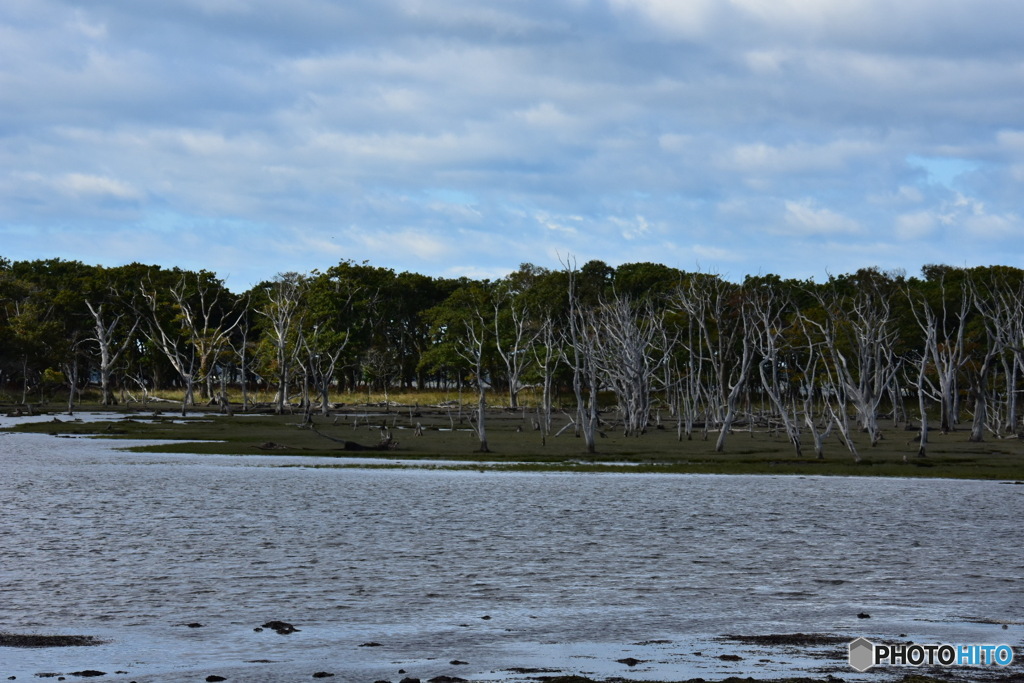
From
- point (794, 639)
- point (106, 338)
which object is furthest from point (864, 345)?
point (106, 338)

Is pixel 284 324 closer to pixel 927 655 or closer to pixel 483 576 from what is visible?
pixel 483 576

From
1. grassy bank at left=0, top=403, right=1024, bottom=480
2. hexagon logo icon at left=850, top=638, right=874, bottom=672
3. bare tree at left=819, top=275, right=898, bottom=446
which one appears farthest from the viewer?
bare tree at left=819, top=275, right=898, bottom=446

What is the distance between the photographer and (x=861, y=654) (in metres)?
11.6

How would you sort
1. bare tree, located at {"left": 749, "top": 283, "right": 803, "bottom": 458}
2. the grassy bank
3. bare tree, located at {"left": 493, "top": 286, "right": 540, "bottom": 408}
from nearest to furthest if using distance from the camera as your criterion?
the grassy bank → bare tree, located at {"left": 749, "top": 283, "right": 803, "bottom": 458} → bare tree, located at {"left": 493, "top": 286, "right": 540, "bottom": 408}

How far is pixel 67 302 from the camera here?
106750mm

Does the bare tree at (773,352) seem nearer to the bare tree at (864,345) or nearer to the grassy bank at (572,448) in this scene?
the grassy bank at (572,448)

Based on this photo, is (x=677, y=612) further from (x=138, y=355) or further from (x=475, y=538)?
(x=138, y=355)

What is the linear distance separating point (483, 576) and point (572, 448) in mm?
33522

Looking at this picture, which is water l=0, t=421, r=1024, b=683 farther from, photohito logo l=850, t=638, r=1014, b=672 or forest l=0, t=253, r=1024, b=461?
forest l=0, t=253, r=1024, b=461

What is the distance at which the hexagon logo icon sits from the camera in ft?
36.3

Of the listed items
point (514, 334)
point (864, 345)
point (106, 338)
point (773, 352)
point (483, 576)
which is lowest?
point (483, 576)

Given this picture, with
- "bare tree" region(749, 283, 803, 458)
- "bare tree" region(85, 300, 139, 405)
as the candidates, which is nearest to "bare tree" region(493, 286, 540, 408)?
"bare tree" region(749, 283, 803, 458)

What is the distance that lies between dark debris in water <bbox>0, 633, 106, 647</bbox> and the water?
0.26 meters

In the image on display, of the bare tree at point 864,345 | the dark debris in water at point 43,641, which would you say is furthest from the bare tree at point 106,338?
the dark debris in water at point 43,641
